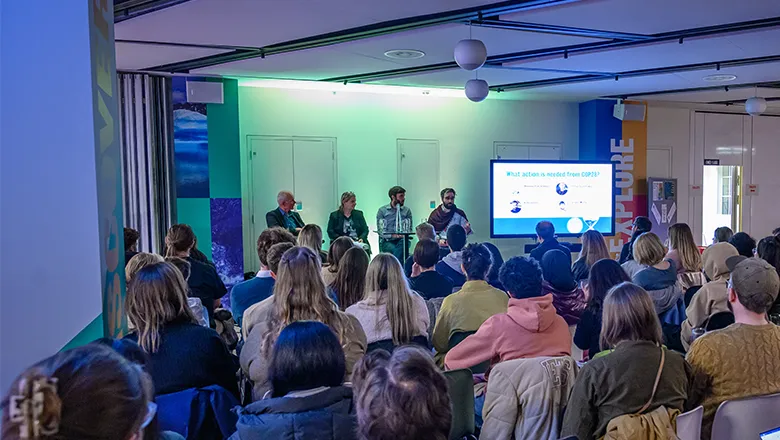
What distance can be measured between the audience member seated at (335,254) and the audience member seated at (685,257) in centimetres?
262

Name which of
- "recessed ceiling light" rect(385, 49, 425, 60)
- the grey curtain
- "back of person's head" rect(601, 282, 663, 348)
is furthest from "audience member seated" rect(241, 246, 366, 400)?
the grey curtain

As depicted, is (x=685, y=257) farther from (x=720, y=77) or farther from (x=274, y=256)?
(x=720, y=77)

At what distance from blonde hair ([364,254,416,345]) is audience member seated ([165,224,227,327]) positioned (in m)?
1.38

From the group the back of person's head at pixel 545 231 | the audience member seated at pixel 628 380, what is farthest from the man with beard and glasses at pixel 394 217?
the audience member seated at pixel 628 380

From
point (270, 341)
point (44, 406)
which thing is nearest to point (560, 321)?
point (270, 341)

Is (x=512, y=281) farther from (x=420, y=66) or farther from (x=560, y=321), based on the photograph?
(x=420, y=66)

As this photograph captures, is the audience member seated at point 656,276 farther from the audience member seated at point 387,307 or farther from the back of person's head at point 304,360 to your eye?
the back of person's head at point 304,360

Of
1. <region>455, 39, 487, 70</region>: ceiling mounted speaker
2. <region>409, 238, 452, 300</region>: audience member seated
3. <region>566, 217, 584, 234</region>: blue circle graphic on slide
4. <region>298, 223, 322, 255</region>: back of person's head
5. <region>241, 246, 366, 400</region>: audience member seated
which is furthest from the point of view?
<region>566, 217, 584, 234</region>: blue circle graphic on slide

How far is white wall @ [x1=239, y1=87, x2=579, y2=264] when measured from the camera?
27.6 ft

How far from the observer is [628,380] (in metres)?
2.09

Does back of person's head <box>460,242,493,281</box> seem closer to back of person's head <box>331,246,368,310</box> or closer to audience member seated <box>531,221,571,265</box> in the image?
back of person's head <box>331,246,368,310</box>

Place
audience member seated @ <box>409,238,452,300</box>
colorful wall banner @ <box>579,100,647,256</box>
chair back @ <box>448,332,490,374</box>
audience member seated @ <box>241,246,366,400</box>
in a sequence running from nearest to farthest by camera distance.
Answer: audience member seated @ <box>241,246,366,400</box> < chair back @ <box>448,332,490,374</box> < audience member seated @ <box>409,238,452,300</box> < colorful wall banner @ <box>579,100,647,256</box>

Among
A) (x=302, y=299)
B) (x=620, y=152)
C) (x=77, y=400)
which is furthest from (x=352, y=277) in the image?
(x=620, y=152)

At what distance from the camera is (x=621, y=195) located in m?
10.1
